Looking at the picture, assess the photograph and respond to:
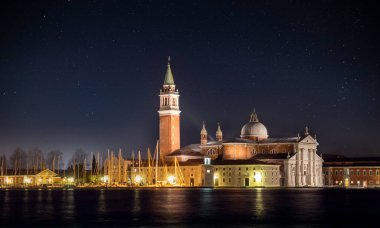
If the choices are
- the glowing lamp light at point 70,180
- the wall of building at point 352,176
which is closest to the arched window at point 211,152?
the wall of building at point 352,176

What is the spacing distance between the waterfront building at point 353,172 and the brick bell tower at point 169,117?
22731mm

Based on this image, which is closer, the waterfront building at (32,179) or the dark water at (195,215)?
the dark water at (195,215)

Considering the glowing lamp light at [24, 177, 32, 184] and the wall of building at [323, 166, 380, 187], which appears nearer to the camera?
the wall of building at [323, 166, 380, 187]

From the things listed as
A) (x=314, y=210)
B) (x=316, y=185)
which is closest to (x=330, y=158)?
(x=316, y=185)

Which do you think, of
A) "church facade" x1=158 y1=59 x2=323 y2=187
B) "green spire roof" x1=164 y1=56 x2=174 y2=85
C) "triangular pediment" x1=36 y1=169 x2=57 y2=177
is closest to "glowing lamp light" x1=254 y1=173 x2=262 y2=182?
"church facade" x1=158 y1=59 x2=323 y2=187

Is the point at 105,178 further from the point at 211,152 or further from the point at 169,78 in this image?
the point at 169,78

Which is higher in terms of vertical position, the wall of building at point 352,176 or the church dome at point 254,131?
the church dome at point 254,131

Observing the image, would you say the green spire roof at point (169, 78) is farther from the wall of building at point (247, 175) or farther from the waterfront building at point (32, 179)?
the waterfront building at point (32, 179)

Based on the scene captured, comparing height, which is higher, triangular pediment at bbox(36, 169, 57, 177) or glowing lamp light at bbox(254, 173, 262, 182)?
triangular pediment at bbox(36, 169, 57, 177)

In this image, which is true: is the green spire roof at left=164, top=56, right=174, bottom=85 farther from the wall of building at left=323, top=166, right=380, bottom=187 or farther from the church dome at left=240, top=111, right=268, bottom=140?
the wall of building at left=323, top=166, right=380, bottom=187

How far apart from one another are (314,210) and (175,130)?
6506 centimetres

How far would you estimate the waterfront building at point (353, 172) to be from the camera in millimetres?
112375

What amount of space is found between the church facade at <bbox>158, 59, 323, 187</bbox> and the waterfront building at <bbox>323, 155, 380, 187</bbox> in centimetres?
428

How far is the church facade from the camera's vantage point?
4092 inches
